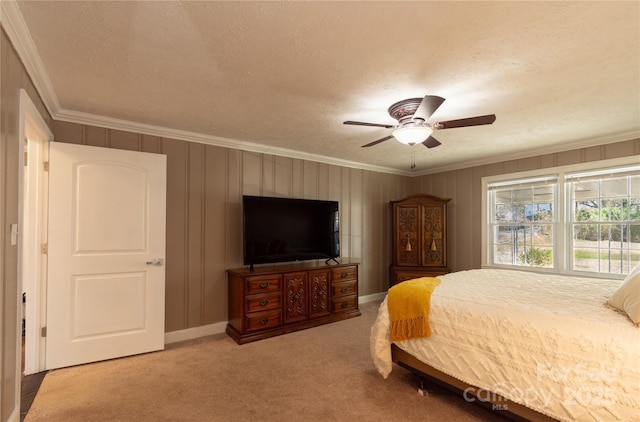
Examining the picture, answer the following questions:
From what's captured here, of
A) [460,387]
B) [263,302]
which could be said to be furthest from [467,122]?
[263,302]

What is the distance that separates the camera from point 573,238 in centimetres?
393

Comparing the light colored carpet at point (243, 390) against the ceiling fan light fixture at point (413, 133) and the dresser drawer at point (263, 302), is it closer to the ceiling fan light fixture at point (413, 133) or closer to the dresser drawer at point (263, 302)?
the dresser drawer at point (263, 302)

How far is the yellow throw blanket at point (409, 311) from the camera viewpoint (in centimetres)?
231

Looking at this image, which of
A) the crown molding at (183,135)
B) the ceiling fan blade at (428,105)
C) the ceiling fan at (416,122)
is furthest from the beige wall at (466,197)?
the ceiling fan blade at (428,105)

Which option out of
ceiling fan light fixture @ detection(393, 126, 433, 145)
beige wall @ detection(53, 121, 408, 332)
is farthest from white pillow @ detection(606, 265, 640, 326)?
beige wall @ detection(53, 121, 408, 332)

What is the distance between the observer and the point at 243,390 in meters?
2.40

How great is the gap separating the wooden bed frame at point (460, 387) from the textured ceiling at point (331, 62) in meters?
2.08

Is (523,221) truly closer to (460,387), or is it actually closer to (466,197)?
(466,197)

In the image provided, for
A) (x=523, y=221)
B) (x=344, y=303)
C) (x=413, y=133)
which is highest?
(x=413, y=133)

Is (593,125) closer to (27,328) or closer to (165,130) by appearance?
(165,130)

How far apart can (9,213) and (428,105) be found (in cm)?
251

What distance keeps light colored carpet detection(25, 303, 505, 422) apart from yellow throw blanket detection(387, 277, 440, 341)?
1.54ft

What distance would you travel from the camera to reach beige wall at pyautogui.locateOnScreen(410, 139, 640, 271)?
A: 437cm

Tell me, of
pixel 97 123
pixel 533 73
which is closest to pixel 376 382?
pixel 533 73
